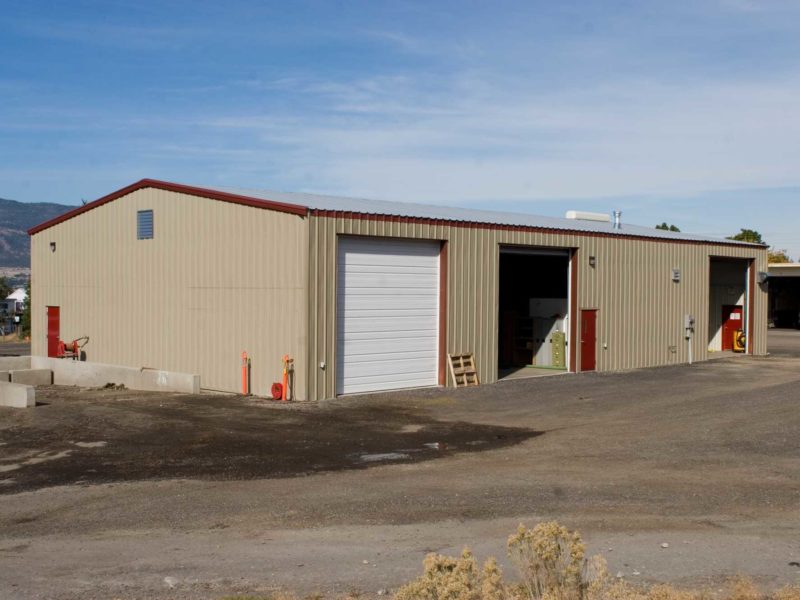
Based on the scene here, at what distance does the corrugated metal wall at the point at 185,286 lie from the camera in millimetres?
20234

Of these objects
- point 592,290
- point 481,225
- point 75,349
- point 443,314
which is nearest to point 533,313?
point 592,290

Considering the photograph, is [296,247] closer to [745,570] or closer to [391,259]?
[391,259]

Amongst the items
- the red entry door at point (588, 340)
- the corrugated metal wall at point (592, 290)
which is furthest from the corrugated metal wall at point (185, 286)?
the red entry door at point (588, 340)

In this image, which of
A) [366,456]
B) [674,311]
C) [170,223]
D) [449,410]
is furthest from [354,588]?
[674,311]

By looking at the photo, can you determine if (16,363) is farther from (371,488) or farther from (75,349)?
(371,488)

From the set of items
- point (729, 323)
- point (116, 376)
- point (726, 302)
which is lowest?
point (116, 376)

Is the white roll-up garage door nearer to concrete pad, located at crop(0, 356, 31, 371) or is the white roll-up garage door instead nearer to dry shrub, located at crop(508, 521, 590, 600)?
concrete pad, located at crop(0, 356, 31, 371)

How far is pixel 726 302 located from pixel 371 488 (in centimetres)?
2694

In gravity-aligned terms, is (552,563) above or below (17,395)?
above

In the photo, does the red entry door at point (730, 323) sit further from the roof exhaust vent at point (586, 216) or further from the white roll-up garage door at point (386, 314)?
the white roll-up garage door at point (386, 314)

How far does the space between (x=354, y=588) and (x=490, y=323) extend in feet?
55.4

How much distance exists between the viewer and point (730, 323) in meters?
34.3

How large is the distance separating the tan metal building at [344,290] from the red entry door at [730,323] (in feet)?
10.7

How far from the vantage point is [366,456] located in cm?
1349
